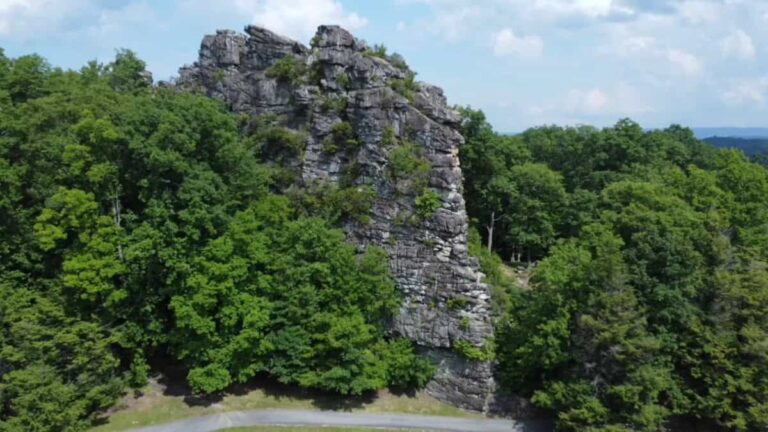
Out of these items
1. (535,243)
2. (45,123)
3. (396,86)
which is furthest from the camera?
(535,243)

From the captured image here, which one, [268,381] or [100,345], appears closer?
[100,345]

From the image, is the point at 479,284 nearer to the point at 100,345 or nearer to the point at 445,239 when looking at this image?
the point at 445,239

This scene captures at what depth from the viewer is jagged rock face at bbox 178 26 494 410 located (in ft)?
94.2

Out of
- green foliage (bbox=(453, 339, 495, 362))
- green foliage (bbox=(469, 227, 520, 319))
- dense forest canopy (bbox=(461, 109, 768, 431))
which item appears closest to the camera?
dense forest canopy (bbox=(461, 109, 768, 431))

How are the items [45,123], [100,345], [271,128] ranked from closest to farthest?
[100,345], [45,123], [271,128]

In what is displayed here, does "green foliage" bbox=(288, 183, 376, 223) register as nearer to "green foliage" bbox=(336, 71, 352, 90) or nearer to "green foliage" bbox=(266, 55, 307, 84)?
"green foliage" bbox=(336, 71, 352, 90)

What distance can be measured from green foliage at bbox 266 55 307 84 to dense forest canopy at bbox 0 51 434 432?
657 cm

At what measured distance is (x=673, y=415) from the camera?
26.6 m

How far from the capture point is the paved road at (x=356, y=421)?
26.0m

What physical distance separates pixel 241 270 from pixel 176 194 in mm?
5083

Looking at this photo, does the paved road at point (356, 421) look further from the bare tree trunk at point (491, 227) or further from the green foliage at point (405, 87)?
the bare tree trunk at point (491, 227)

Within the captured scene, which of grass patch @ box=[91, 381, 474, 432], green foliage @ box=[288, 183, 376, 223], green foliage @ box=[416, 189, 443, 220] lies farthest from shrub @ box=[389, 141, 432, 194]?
grass patch @ box=[91, 381, 474, 432]

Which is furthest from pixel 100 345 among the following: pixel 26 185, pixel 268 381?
pixel 26 185

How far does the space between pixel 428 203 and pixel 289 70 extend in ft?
43.2
